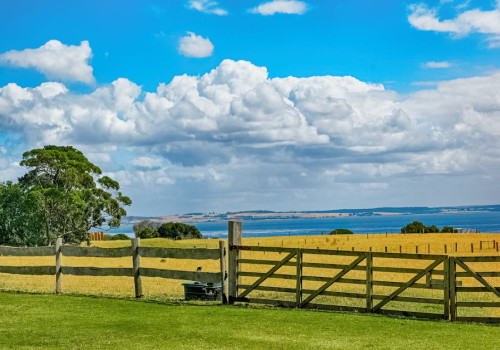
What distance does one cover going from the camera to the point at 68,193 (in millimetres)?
57812

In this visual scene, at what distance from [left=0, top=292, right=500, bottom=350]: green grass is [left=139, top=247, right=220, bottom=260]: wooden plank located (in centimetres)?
128

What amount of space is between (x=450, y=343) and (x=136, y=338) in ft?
19.2

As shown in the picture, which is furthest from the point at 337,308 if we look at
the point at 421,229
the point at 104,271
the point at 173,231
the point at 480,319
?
the point at 173,231

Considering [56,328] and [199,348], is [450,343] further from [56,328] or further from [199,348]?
[56,328]

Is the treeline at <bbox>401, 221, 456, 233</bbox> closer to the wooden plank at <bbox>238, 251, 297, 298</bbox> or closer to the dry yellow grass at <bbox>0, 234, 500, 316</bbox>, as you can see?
the dry yellow grass at <bbox>0, 234, 500, 316</bbox>

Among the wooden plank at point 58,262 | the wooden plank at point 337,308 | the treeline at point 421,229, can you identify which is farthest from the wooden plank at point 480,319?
the treeline at point 421,229

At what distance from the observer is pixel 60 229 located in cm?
6266

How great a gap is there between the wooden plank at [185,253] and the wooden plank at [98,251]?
50 centimetres

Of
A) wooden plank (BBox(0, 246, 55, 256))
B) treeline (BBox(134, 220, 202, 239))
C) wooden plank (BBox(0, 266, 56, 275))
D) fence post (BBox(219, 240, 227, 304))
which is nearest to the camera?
fence post (BBox(219, 240, 227, 304))

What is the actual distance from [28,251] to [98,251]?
2.86 metres

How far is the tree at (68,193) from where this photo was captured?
5841 cm

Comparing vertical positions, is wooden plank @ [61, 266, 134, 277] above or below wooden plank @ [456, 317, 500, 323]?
above

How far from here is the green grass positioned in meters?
11.3

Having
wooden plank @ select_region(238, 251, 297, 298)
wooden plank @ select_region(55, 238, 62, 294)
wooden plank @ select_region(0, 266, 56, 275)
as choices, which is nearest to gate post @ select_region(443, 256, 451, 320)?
wooden plank @ select_region(238, 251, 297, 298)
